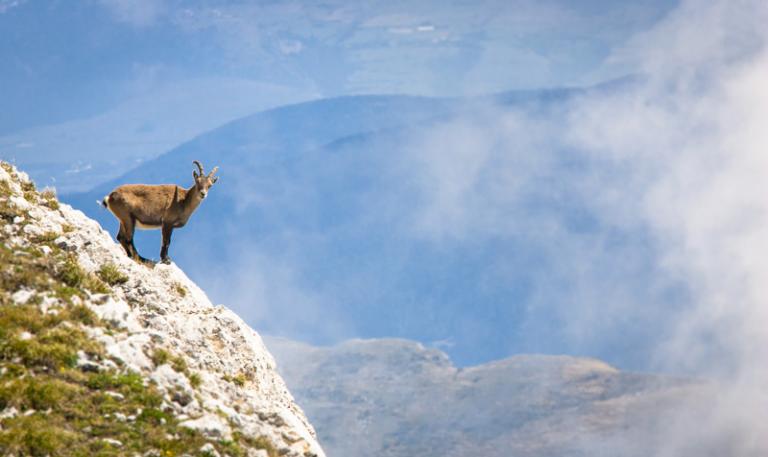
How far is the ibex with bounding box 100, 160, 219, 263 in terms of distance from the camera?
1109 inches

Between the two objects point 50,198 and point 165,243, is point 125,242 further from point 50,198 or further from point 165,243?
point 50,198

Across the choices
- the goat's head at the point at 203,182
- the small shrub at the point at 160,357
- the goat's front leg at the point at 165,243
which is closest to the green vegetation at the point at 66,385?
the small shrub at the point at 160,357

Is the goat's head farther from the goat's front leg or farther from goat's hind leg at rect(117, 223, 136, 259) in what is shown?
goat's hind leg at rect(117, 223, 136, 259)

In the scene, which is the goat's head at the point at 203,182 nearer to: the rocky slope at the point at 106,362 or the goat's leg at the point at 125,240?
the goat's leg at the point at 125,240

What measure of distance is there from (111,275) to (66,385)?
559cm

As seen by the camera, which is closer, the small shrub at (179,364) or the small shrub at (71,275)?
the small shrub at (179,364)

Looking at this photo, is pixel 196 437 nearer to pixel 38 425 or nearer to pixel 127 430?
pixel 127 430

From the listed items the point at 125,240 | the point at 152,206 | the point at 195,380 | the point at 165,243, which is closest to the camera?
the point at 195,380

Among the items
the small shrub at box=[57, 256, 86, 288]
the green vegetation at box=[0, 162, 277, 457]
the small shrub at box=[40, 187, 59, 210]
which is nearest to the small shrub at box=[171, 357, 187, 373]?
the green vegetation at box=[0, 162, 277, 457]

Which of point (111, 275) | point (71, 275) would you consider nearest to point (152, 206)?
point (111, 275)

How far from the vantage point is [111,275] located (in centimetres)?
2231

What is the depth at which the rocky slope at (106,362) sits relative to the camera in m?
16.5

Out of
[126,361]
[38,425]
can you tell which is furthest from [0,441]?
[126,361]

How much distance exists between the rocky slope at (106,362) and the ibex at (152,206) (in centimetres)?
296
